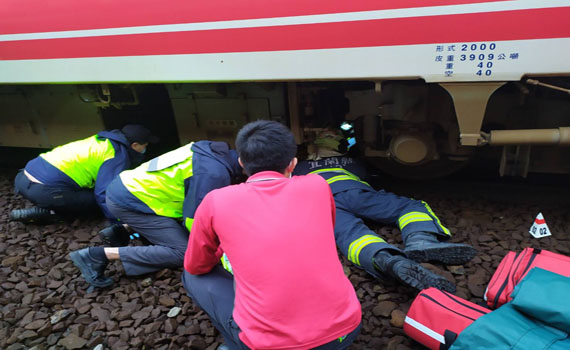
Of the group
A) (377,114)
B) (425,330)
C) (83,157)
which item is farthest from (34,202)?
(425,330)

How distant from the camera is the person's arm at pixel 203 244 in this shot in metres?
1.51

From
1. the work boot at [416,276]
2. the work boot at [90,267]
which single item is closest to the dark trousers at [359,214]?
the work boot at [416,276]

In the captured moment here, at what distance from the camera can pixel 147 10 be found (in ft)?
8.32

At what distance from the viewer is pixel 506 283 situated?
1950 mm

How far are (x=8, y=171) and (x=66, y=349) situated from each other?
3.38 meters

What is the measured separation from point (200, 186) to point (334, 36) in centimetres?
116

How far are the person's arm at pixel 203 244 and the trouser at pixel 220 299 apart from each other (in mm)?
54

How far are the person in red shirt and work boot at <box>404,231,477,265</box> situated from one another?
0.89 meters

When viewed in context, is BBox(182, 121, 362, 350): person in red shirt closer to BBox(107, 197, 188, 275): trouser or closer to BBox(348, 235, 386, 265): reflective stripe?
BBox(348, 235, 386, 265): reflective stripe

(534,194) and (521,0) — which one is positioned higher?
(521,0)

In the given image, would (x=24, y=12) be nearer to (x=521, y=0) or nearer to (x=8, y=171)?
(x=8, y=171)

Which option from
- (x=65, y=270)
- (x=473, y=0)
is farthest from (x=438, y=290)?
(x=65, y=270)

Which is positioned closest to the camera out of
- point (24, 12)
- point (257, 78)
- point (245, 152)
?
point (245, 152)

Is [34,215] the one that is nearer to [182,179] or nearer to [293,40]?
[182,179]
